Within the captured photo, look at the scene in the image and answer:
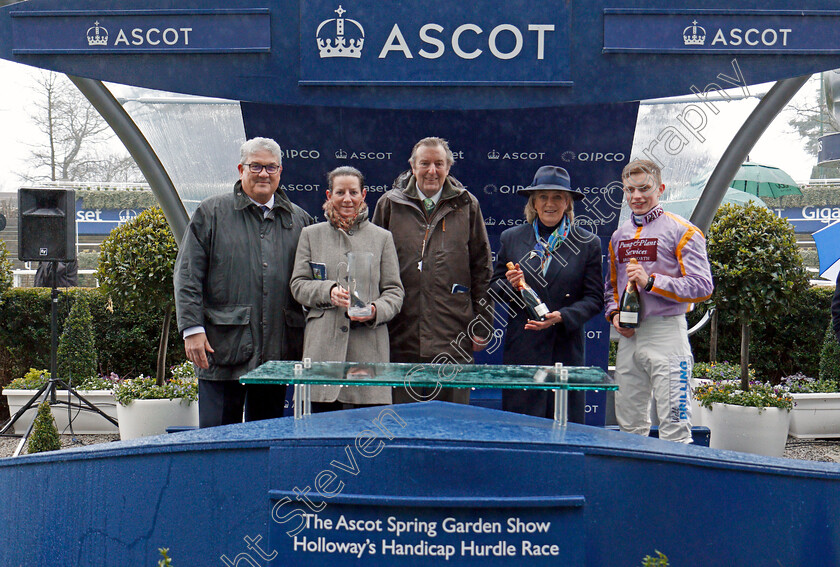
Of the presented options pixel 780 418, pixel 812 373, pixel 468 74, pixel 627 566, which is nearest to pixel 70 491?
pixel 627 566

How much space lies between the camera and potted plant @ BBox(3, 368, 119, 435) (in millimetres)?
7711

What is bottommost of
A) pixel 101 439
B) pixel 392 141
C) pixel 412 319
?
pixel 101 439

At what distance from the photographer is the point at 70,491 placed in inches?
103

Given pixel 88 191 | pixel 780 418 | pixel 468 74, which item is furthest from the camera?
pixel 88 191

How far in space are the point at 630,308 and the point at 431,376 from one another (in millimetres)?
1629

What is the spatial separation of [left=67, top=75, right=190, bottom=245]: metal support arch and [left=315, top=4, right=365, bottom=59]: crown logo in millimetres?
1535

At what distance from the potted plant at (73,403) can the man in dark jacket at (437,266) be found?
15.2 feet

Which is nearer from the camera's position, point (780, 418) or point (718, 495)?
point (718, 495)

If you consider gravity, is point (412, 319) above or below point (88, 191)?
below

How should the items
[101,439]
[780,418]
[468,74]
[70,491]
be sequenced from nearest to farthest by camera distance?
1. [70,491]
2. [468,74]
3. [780,418]
4. [101,439]

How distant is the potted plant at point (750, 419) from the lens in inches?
259

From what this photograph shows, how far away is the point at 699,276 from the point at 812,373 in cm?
603

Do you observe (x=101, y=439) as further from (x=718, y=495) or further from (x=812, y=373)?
(x=812, y=373)

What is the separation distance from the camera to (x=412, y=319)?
4043 mm
